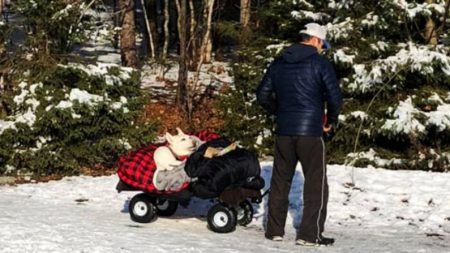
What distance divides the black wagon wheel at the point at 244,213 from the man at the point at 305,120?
2.43 feet

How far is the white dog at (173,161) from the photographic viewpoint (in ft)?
23.5

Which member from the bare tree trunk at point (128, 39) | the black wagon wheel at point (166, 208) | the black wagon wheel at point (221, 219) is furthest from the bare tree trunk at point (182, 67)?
the black wagon wheel at point (221, 219)

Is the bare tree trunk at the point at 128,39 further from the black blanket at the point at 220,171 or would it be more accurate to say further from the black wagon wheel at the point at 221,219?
the black wagon wheel at the point at 221,219

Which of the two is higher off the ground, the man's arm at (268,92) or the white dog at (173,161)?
the man's arm at (268,92)

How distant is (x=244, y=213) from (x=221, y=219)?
0.47m

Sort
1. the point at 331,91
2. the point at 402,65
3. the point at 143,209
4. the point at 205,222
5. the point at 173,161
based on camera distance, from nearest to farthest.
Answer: the point at 331,91 < the point at 173,161 < the point at 143,209 < the point at 205,222 < the point at 402,65

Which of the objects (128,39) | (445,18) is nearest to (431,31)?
(445,18)

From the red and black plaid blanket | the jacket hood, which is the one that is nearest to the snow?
the jacket hood

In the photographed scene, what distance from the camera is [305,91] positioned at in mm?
6457

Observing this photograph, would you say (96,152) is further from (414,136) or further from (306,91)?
(306,91)

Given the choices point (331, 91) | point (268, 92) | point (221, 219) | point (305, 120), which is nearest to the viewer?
point (331, 91)

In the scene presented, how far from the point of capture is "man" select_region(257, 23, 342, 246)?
21.2 ft

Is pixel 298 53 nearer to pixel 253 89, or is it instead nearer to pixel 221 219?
pixel 221 219

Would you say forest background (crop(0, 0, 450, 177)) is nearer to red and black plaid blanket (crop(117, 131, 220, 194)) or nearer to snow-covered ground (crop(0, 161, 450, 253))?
snow-covered ground (crop(0, 161, 450, 253))
